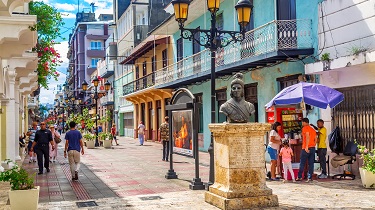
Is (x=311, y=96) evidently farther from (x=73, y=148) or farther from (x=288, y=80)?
(x=73, y=148)

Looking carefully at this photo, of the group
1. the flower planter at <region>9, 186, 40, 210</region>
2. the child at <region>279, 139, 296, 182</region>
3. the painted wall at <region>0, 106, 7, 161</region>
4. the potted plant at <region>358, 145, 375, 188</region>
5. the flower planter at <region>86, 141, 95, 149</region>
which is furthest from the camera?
the flower planter at <region>86, 141, 95, 149</region>

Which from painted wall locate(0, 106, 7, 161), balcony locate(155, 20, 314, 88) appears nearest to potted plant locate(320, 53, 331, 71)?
balcony locate(155, 20, 314, 88)

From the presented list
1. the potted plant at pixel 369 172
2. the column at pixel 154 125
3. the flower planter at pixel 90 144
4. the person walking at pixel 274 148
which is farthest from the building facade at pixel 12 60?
the column at pixel 154 125

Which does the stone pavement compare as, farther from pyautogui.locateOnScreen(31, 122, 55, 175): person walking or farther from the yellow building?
the yellow building

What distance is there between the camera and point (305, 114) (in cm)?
1403

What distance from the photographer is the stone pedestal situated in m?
7.73

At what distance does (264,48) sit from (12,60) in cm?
806

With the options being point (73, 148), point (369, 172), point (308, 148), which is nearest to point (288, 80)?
point (308, 148)

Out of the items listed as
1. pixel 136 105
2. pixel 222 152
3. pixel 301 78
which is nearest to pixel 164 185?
pixel 222 152

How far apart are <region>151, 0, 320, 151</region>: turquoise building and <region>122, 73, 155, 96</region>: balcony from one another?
272 inches

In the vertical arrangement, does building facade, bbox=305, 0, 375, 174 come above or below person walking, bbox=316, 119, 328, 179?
above

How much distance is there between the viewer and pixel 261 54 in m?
14.8

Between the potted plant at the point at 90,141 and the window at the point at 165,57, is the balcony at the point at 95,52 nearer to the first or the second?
the window at the point at 165,57

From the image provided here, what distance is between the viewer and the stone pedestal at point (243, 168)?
7.73m
